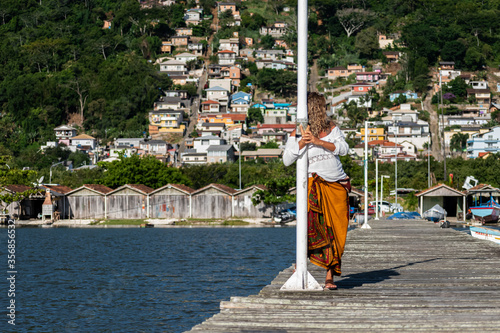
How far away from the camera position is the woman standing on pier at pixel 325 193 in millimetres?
7562

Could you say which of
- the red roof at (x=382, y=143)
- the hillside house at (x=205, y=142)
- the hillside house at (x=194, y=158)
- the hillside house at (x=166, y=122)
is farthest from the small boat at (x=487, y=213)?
the hillside house at (x=166, y=122)

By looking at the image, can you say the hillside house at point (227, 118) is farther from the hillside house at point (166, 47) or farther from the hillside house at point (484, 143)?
the hillside house at point (166, 47)

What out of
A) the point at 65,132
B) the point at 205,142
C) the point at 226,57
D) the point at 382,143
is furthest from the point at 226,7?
the point at 382,143

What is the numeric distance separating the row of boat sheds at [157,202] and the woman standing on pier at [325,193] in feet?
149

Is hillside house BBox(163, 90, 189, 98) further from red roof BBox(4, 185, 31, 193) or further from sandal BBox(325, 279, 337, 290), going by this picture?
sandal BBox(325, 279, 337, 290)

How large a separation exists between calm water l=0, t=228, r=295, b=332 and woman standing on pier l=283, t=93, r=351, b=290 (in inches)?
170

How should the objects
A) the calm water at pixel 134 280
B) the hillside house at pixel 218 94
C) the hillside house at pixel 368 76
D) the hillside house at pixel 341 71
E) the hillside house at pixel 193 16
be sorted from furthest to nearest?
the hillside house at pixel 193 16 → the hillside house at pixel 341 71 → the hillside house at pixel 368 76 → the hillside house at pixel 218 94 → the calm water at pixel 134 280

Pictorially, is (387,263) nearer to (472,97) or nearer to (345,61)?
(472,97)

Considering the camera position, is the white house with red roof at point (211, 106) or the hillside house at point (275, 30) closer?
the white house with red roof at point (211, 106)

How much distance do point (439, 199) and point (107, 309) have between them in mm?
45985

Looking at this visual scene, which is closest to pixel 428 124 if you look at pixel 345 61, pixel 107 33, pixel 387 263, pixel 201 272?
pixel 345 61

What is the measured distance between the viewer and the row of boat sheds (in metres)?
54.0

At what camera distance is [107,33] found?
168875mm

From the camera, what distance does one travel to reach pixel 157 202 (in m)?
54.5
